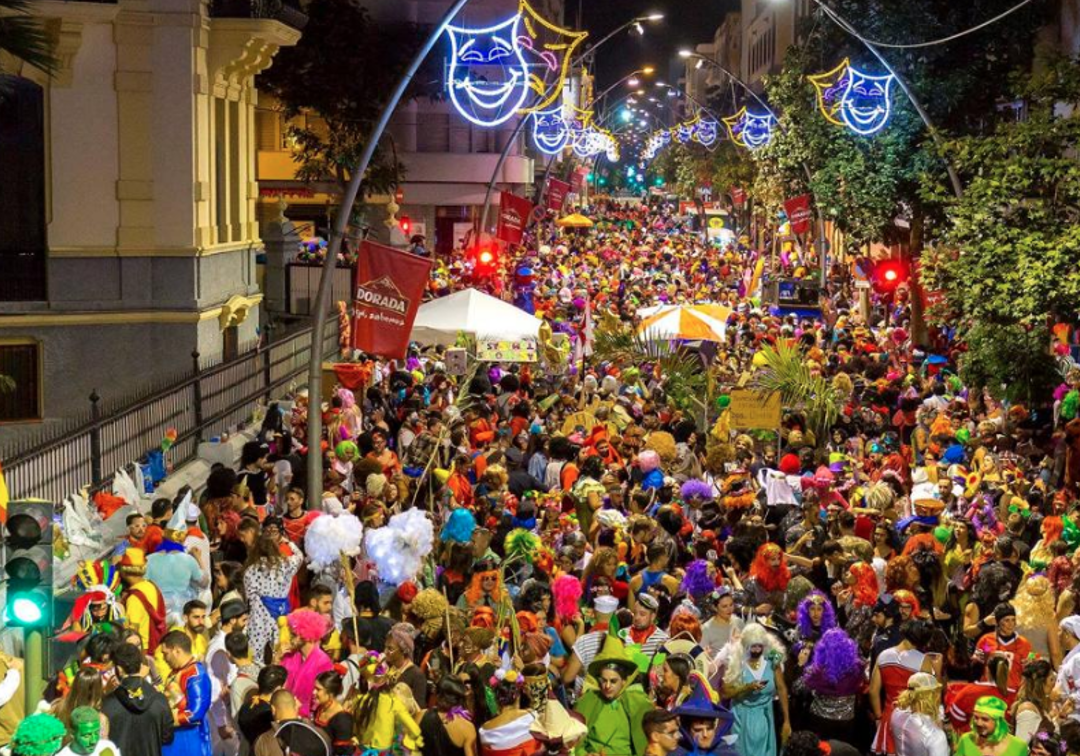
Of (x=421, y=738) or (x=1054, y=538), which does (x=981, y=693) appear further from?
(x=1054, y=538)

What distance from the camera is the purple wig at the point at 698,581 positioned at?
13086mm

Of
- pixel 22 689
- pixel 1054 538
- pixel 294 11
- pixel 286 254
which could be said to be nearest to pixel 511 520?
pixel 1054 538

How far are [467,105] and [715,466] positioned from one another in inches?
1255

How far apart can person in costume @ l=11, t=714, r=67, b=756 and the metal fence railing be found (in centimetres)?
596

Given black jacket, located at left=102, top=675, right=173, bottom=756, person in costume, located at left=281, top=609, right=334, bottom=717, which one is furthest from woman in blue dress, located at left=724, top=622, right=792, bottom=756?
black jacket, located at left=102, top=675, right=173, bottom=756

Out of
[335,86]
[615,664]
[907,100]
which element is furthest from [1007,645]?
[335,86]

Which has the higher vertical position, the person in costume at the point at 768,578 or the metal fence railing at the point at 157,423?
the metal fence railing at the point at 157,423

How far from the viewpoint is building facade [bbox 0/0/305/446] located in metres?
22.5

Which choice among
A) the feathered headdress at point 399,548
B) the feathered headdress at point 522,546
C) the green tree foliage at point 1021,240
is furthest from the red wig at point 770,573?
the green tree foliage at point 1021,240

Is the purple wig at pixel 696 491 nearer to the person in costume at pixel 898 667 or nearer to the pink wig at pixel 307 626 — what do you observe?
the person in costume at pixel 898 667

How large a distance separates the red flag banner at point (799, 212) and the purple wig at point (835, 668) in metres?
33.9

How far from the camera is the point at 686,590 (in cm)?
1311

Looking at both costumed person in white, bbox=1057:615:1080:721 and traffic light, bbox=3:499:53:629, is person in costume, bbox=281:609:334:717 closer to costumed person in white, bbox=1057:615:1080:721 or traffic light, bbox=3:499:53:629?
traffic light, bbox=3:499:53:629

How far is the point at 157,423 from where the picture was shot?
720 inches
